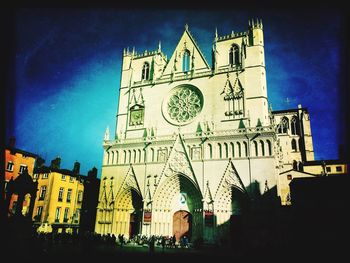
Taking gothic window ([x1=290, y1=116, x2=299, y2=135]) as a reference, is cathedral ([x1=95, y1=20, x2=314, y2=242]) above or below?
below

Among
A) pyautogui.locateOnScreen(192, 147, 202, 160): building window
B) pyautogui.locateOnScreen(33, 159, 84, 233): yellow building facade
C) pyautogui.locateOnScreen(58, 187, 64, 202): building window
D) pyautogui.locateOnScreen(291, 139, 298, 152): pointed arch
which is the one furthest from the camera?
pyautogui.locateOnScreen(291, 139, 298, 152): pointed arch

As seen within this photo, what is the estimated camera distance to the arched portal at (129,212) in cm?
A: 2961

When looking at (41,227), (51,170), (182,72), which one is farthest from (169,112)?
(41,227)

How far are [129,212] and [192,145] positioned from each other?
33.6 ft

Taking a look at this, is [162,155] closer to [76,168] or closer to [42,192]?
[42,192]

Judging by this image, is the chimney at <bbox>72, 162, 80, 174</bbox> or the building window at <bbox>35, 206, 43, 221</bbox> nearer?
the building window at <bbox>35, 206, 43, 221</bbox>

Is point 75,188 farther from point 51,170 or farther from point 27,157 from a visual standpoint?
point 27,157

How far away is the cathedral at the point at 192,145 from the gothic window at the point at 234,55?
4.6 inches

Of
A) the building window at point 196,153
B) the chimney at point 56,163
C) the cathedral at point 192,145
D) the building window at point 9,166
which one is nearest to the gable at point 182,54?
the cathedral at point 192,145

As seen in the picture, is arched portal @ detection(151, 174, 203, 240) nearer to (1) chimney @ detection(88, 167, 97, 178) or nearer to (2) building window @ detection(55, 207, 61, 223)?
(2) building window @ detection(55, 207, 61, 223)

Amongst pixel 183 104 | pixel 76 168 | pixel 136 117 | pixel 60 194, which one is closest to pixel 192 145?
pixel 183 104

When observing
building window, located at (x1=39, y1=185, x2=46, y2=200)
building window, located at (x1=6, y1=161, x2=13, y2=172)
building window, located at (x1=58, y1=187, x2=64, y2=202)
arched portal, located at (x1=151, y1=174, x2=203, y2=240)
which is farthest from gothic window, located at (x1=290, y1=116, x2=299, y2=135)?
building window, located at (x1=6, y1=161, x2=13, y2=172)

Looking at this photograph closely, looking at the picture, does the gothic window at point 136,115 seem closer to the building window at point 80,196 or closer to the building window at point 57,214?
the building window at point 80,196

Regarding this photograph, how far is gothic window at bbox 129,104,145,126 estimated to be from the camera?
1314 inches
